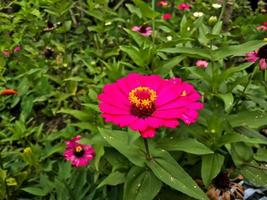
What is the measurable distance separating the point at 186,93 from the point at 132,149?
17cm

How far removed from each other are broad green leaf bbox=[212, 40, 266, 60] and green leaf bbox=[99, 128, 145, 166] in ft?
1.06

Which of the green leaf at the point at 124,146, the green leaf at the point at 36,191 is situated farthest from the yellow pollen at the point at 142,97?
the green leaf at the point at 36,191

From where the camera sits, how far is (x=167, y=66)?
1.12m

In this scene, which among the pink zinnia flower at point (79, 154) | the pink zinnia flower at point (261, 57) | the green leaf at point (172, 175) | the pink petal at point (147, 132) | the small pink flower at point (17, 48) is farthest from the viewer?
the small pink flower at point (17, 48)

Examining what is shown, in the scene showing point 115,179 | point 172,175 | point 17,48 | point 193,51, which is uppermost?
point 193,51

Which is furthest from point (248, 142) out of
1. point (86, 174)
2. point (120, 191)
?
point (86, 174)

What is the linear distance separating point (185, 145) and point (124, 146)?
134mm

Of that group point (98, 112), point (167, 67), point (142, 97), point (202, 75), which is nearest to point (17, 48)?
point (98, 112)

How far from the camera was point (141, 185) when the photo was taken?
2.92ft

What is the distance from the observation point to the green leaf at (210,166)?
0.92 m

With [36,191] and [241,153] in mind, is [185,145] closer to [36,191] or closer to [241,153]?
[241,153]

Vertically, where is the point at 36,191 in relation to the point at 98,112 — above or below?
below

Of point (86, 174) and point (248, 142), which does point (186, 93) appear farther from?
point (86, 174)

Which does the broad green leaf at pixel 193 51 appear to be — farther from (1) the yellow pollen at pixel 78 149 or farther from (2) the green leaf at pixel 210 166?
(1) the yellow pollen at pixel 78 149
